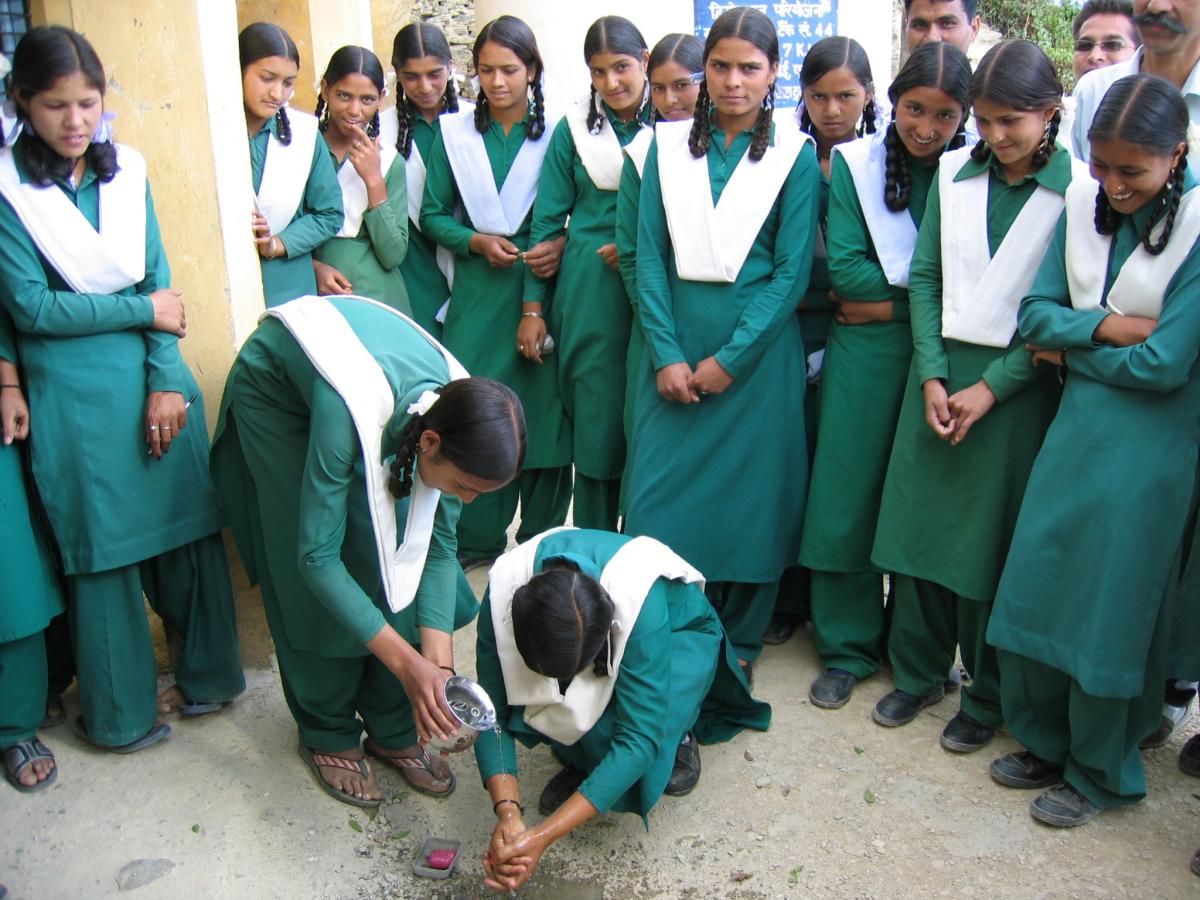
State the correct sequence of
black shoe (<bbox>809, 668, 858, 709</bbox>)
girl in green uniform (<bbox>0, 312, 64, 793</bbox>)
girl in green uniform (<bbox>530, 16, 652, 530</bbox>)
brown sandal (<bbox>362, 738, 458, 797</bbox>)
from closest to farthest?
girl in green uniform (<bbox>0, 312, 64, 793</bbox>), brown sandal (<bbox>362, 738, 458, 797</bbox>), black shoe (<bbox>809, 668, 858, 709</bbox>), girl in green uniform (<bbox>530, 16, 652, 530</bbox>)

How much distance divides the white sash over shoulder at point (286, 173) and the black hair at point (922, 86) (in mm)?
1706

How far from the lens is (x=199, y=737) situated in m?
3.11

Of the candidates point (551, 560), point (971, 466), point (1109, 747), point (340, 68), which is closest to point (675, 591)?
point (551, 560)

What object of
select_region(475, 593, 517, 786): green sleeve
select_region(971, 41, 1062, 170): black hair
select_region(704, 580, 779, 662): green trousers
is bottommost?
select_region(704, 580, 779, 662): green trousers

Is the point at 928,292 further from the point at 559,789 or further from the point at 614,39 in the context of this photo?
the point at 559,789

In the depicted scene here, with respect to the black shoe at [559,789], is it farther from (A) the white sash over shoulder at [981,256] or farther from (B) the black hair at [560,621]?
(A) the white sash over shoulder at [981,256]

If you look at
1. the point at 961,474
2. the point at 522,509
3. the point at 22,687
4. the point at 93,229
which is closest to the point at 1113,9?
the point at 961,474

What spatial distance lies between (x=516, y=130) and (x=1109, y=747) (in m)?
2.58

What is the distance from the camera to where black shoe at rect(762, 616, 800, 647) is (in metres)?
3.59

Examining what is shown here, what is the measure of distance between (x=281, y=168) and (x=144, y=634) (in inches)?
55.8

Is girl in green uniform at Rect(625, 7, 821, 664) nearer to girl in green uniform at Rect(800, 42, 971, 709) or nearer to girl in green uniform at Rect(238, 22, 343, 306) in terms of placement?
girl in green uniform at Rect(800, 42, 971, 709)

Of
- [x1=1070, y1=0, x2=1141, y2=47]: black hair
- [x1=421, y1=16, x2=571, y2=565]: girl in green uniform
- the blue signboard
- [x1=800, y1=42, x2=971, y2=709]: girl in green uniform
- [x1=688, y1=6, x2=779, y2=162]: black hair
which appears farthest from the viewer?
the blue signboard

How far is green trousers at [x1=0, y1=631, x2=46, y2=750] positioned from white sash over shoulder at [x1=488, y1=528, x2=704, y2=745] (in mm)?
1221

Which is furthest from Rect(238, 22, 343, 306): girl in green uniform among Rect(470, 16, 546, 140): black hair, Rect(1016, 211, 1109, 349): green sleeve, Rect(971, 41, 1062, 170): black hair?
Rect(1016, 211, 1109, 349): green sleeve
